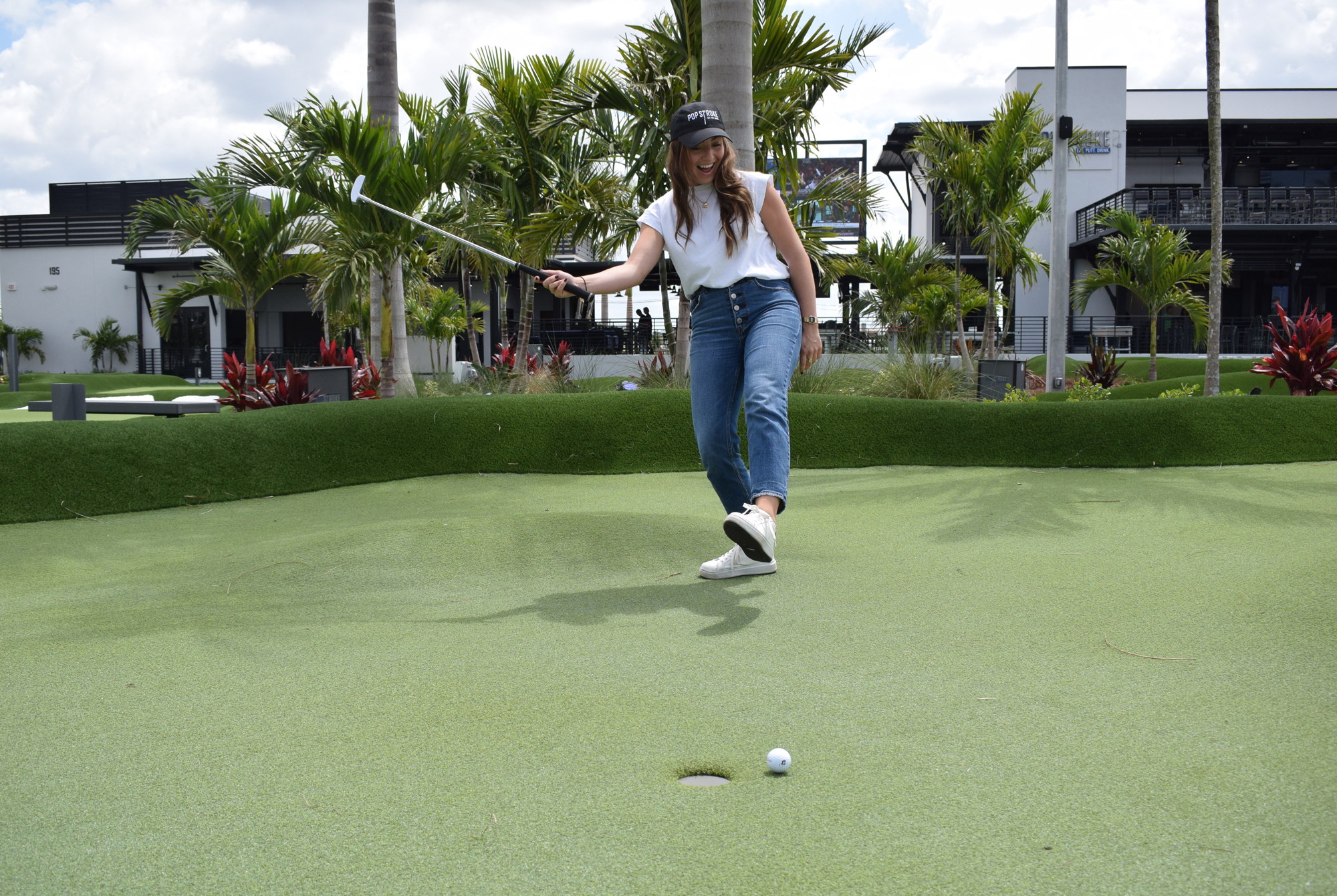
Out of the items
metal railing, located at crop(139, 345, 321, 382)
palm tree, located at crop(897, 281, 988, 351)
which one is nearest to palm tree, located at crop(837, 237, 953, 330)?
palm tree, located at crop(897, 281, 988, 351)

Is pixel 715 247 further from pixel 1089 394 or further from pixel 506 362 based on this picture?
pixel 506 362

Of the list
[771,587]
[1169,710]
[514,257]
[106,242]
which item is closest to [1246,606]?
[1169,710]

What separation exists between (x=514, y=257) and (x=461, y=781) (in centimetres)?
1272

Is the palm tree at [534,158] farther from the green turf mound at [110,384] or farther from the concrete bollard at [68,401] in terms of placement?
the green turf mound at [110,384]

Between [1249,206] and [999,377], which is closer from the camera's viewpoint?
[999,377]

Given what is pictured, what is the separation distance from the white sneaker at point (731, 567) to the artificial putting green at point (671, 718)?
13cm

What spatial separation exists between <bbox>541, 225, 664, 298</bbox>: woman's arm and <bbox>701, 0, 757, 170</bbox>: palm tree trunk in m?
4.55

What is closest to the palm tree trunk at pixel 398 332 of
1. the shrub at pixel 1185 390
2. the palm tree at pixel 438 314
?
the shrub at pixel 1185 390

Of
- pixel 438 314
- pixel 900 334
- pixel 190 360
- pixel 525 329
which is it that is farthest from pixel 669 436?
pixel 190 360

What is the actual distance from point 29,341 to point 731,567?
33.0 m

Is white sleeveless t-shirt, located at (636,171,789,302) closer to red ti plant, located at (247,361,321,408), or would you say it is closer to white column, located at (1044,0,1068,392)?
red ti plant, located at (247,361,321,408)

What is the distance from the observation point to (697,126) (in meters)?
3.51

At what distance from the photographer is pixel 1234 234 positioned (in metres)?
27.5

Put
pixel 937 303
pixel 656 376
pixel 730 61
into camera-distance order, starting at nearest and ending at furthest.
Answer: pixel 730 61 < pixel 656 376 < pixel 937 303
